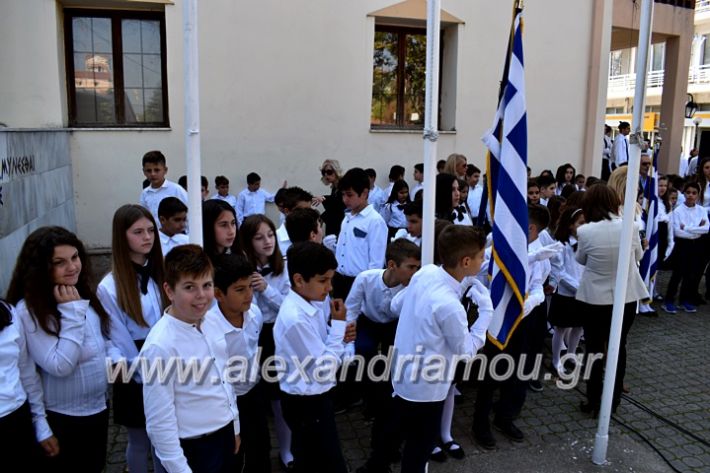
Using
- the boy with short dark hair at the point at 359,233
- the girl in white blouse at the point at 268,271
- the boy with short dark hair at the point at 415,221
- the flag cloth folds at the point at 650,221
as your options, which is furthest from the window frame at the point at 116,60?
the flag cloth folds at the point at 650,221

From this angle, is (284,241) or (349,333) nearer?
(349,333)

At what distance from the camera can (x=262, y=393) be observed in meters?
3.52

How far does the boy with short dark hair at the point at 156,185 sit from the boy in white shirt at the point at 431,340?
3952 millimetres

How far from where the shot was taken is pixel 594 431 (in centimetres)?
447

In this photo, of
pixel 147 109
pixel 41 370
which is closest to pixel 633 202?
pixel 41 370

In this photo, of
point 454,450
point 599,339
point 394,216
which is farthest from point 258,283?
point 394,216

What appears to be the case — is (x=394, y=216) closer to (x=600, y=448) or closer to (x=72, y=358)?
(x=600, y=448)

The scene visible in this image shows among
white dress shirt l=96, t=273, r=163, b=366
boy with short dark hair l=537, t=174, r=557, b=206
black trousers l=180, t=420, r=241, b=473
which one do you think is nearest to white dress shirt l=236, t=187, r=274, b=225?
boy with short dark hair l=537, t=174, r=557, b=206

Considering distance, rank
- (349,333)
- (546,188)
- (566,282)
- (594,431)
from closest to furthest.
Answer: (349,333), (594,431), (566,282), (546,188)

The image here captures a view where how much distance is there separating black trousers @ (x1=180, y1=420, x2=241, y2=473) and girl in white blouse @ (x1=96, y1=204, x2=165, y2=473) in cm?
46

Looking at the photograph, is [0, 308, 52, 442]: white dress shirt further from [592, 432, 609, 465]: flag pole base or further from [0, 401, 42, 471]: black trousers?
[592, 432, 609, 465]: flag pole base

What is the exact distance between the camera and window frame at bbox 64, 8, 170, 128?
30.0ft

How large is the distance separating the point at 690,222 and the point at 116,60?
8.93 m

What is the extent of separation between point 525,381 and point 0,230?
15.1ft
